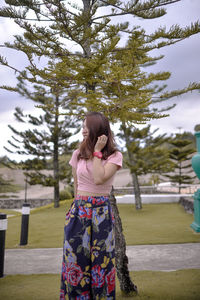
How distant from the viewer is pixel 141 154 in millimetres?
13352

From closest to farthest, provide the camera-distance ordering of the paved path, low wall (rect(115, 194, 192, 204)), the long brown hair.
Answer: the long brown hair, the paved path, low wall (rect(115, 194, 192, 204))

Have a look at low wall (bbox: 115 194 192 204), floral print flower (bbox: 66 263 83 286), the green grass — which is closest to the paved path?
the green grass

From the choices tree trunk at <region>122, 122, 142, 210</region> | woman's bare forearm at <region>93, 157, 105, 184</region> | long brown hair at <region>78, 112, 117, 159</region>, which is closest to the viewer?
woman's bare forearm at <region>93, 157, 105, 184</region>

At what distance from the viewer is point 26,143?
51.4ft

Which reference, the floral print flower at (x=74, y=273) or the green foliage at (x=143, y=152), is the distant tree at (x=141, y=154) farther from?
the floral print flower at (x=74, y=273)

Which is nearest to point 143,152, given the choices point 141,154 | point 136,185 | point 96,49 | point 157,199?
point 141,154

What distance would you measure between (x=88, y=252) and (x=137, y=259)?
2940 mm

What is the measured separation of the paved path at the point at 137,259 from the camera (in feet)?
13.3

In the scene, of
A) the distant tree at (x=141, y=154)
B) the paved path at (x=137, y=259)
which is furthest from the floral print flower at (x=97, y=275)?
the distant tree at (x=141, y=154)

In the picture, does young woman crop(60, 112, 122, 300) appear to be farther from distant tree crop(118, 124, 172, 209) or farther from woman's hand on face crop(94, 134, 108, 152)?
distant tree crop(118, 124, 172, 209)

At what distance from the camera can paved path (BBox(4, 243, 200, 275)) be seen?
4.05 metres

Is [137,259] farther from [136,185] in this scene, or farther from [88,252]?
[136,185]

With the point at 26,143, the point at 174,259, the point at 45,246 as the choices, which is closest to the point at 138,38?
the point at 174,259

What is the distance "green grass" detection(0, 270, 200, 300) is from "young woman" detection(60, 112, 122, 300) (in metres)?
1.11
